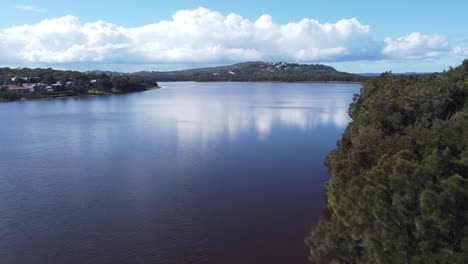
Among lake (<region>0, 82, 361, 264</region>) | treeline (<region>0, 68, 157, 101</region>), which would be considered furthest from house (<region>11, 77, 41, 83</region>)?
lake (<region>0, 82, 361, 264</region>)

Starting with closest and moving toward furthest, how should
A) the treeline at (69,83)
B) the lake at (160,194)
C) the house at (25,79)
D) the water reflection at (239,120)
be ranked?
the lake at (160,194) < the water reflection at (239,120) < the treeline at (69,83) < the house at (25,79)

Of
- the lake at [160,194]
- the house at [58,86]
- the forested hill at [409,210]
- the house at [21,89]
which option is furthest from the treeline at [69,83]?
the forested hill at [409,210]

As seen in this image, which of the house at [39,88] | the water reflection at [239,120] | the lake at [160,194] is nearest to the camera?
the lake at [160,194]

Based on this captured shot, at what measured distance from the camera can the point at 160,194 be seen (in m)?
19.3

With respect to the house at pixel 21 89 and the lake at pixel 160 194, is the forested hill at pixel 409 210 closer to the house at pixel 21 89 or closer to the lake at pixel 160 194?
the lake at pixel 160 194

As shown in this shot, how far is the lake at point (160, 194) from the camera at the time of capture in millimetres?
14367

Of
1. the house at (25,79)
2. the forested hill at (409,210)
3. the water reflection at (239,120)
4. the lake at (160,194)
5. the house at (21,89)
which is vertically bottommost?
the lake at (160,194)

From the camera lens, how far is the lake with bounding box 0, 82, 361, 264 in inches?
566

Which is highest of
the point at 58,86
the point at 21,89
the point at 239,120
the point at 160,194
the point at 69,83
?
the point at 69,83

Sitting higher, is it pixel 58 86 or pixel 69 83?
pixel 69 83

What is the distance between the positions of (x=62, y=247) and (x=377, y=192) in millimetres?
10836

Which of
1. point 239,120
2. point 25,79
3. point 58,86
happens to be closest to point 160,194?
point 239,120

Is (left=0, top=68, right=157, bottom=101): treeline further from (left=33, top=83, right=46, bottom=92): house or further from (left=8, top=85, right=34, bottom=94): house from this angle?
(left=8, top=85, right=34, bottom=94): house

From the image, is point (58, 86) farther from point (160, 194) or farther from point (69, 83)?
point (160, 194)
